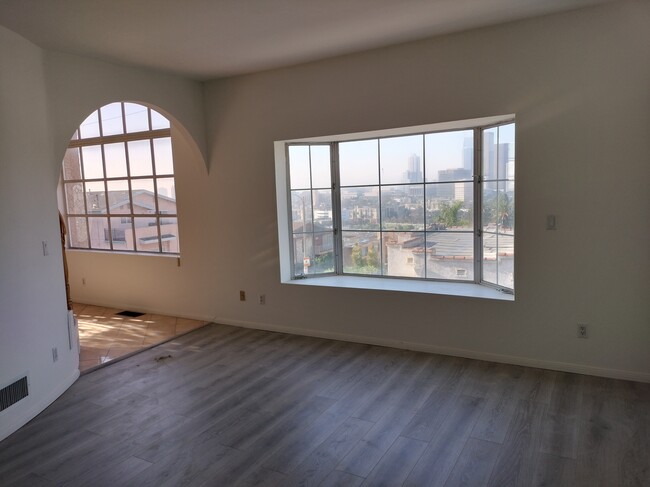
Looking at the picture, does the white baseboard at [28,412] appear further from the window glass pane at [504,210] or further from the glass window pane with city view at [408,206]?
the window glass pane at [504,210]

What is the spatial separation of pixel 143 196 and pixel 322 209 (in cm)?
238

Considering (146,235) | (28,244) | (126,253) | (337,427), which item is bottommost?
(337,427)

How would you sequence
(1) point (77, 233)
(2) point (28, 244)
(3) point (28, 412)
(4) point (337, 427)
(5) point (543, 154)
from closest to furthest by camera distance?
1. (4) point (337, 427)
2. (3) point (28, 412)
3. (2) point (28, 244)
4. (5) point (543, 154)
5. (1) point (77, 233)

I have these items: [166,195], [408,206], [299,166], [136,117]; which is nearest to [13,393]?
[166,195]

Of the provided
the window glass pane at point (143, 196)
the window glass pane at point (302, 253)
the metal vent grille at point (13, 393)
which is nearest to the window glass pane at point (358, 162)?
the window glass pane at point (302, 253)

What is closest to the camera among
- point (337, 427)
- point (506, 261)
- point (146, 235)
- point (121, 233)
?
point (337, 427)

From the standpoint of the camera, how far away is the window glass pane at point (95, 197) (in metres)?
6.20

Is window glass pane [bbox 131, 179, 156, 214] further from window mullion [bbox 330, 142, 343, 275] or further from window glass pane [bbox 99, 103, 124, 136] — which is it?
window mullion [bbox 330, 142, 343, 275]

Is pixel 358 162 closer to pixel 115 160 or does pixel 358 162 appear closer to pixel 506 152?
pixel 506 152

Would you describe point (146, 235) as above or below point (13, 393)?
above

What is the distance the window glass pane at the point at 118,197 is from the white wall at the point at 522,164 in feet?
5.43

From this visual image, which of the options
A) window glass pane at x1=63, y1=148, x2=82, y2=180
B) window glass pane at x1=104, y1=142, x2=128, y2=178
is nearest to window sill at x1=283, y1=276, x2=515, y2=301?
window glass pane at x1=104, y1=142, x2=128, y2=178

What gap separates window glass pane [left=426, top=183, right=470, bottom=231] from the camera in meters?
4.22

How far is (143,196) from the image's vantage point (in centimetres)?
579
